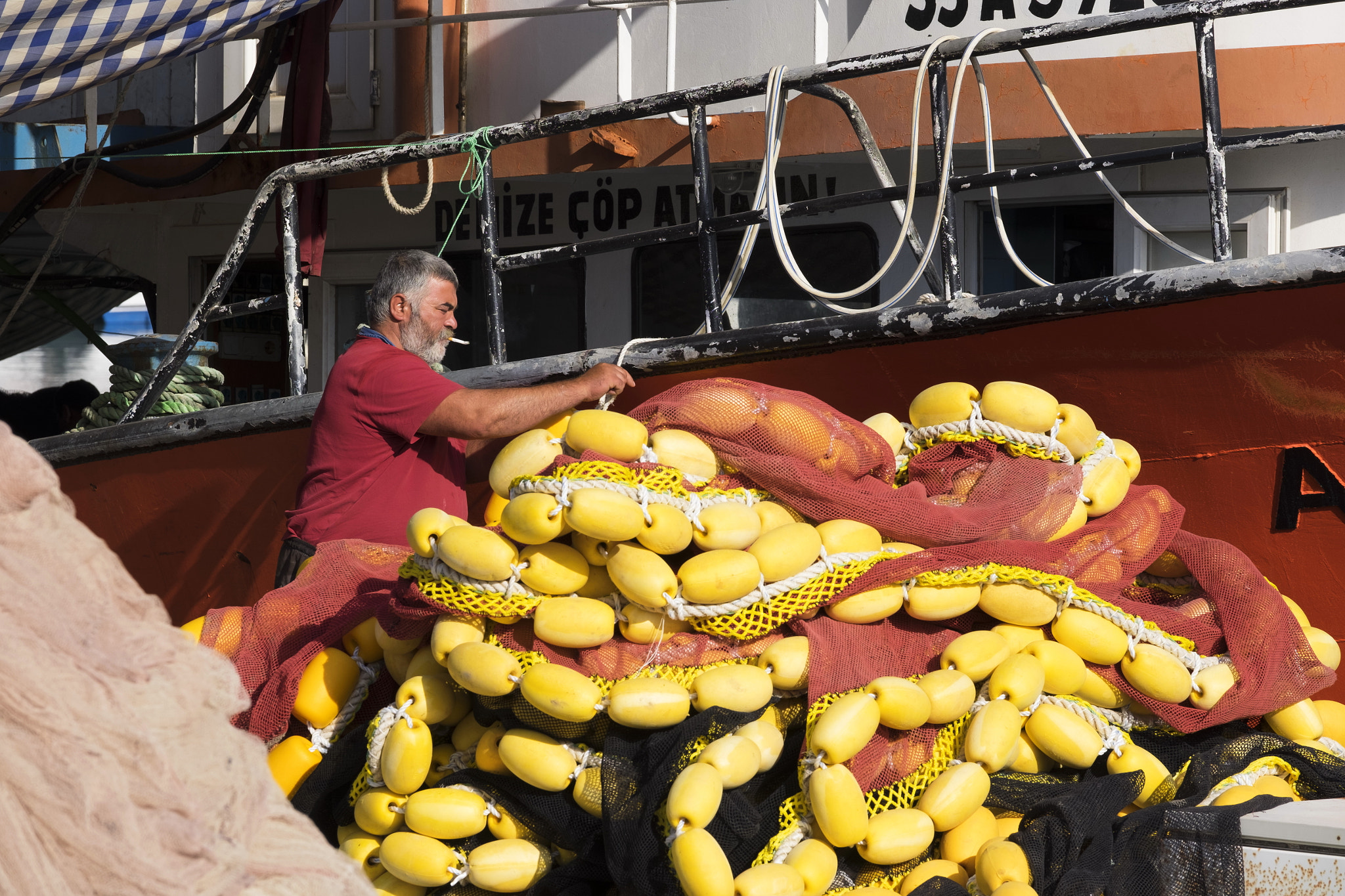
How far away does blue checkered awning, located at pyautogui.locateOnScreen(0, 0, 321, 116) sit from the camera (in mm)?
4160

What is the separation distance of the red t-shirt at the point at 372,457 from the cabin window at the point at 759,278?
204cm

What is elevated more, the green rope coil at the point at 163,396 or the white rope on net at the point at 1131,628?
the green rope coil at the point at 163,396

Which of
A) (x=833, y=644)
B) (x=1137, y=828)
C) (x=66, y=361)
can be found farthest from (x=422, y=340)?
(x=66, y=361)

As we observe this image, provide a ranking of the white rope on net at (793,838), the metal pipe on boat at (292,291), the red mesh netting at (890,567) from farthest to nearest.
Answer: the metal pipe on boat at (292,291), the red mesh netting at (890,567), the white rope on net at (793,838)

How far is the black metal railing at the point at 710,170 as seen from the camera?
3.36 m

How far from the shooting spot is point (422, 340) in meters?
4.27

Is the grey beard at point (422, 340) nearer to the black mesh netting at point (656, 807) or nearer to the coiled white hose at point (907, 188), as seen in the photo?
the coiled white hose at point (907, 188)

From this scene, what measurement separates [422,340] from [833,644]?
216 cm

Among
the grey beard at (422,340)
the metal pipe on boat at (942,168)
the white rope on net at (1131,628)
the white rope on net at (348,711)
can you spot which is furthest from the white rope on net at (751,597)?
the grey beard at (422,340)

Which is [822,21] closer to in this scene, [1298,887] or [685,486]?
[685,486]

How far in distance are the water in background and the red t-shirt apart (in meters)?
A: 13.4

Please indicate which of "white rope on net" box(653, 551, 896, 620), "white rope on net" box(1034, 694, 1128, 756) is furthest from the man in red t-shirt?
"white rope on net" box(1034, 694, 1128, 756)

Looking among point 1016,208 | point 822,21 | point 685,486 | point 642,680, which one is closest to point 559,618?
point 642,680

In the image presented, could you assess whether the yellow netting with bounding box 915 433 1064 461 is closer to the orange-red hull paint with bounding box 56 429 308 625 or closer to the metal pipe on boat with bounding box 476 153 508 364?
the metal pipe on boat with bounding box 476 153 508 364
